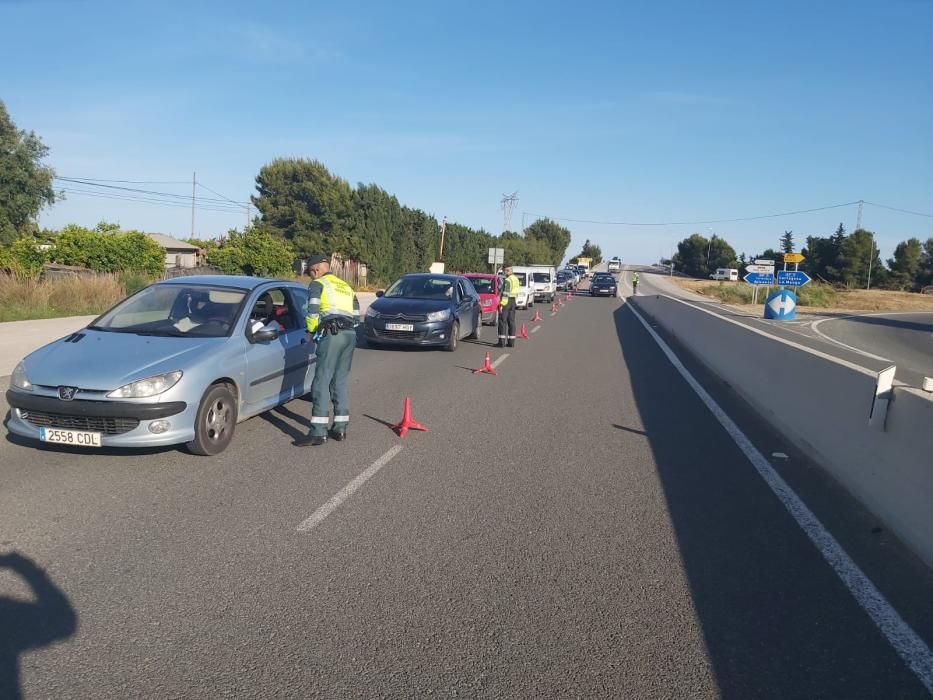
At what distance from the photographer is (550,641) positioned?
3.60m

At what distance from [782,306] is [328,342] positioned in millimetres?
Result: 27404

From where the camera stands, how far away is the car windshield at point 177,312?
7.15 metres

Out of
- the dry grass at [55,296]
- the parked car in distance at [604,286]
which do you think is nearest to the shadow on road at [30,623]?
the dry grass at [55,296]

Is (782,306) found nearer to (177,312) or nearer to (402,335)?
(402,335)

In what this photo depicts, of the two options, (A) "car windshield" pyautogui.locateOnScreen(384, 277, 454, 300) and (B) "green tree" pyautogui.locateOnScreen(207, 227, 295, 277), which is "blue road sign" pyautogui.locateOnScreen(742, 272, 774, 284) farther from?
(A) "car windshield" pyautogui.locateOnScreen(384, 277, 454, 300)

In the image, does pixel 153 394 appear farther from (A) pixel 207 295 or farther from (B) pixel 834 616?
(B) pixel 834 616

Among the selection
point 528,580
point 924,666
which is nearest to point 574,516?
point 528,580

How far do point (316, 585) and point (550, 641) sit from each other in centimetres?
133

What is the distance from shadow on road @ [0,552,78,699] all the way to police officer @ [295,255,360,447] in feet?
10.2

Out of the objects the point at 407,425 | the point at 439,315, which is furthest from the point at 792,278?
the point at 407,425

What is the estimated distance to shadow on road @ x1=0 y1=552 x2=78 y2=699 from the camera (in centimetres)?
319

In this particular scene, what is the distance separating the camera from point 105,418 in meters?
5.93

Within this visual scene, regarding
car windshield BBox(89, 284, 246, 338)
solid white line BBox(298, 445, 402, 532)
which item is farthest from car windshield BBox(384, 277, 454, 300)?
solid white line BBox(298, 445, 402, 532)

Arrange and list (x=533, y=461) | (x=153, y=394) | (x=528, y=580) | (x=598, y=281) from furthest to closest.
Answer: (x=598, y=281), (x=533, y=461), (x=153, y=394), (x=528, y=580)
